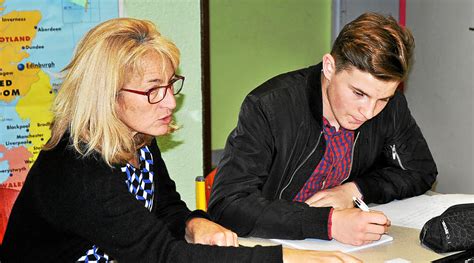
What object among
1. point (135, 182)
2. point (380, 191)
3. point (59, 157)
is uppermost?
point (59, 157)

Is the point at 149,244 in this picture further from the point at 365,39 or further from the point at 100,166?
the point at 365,39

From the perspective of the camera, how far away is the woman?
1.69m

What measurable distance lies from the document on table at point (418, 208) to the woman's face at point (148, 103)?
79cm

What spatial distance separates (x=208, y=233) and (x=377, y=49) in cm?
72

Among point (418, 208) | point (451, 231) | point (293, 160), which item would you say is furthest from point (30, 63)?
point (451, 231)

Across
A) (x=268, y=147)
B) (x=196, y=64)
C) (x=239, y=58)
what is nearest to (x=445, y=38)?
(x=239, y=58)

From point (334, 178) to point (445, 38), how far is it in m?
1.93

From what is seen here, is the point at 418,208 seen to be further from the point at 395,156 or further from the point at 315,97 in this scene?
the point at 315,97

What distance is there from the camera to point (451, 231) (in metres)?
1.91

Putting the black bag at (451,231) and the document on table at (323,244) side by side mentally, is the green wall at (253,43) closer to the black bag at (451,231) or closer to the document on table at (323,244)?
the document on table at (323,244)

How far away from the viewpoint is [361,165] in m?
2.46

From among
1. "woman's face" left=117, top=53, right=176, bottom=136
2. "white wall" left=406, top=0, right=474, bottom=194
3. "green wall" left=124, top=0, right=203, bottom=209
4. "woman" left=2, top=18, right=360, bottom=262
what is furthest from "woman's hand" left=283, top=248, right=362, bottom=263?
"white wall" left=406, top=0, right=474, bottom=194

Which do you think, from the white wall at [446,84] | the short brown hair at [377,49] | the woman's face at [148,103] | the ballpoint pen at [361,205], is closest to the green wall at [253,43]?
the white wall at [446,84]

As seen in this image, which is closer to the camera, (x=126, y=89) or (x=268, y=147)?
(x=126, y=89)
